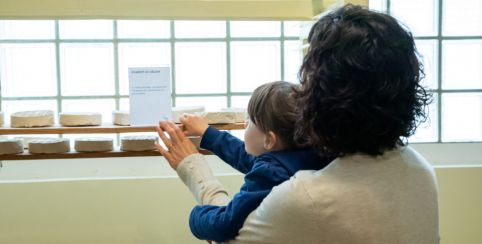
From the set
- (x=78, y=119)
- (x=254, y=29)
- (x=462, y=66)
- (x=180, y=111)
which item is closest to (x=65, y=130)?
(x=78, y=119)

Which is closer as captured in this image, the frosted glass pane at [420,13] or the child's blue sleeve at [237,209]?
the child's blue sleeve at [237,209]

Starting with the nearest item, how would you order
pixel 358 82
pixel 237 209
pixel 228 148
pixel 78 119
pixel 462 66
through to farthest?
pixel 358 82 < pixel 237 209 < pixel 228 148 < pixel 78 119 < pixel 462 66

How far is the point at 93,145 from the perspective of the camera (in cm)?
133

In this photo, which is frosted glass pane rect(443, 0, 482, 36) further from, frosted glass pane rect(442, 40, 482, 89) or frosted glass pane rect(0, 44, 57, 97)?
frosted glass pane rect(0, 44, 57, 97)

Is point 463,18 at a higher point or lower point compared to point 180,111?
higher

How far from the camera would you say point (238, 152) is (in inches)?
42.0

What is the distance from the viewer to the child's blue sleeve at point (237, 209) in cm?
75

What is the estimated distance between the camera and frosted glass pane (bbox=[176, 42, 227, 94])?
2.10 m

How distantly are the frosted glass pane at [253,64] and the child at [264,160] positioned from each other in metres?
1.23

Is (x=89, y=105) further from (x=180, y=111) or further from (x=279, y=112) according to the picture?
(x=279, y=112)

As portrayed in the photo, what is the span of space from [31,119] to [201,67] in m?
0.94

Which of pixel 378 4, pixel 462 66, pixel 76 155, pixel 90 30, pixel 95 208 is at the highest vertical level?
pixel 378 4

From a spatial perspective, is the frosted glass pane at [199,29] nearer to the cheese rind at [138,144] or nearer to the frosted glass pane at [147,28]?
the frosted glass pane at [147,28]

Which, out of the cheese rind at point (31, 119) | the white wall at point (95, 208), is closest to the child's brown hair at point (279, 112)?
the cheese rind at point (31, 119)
